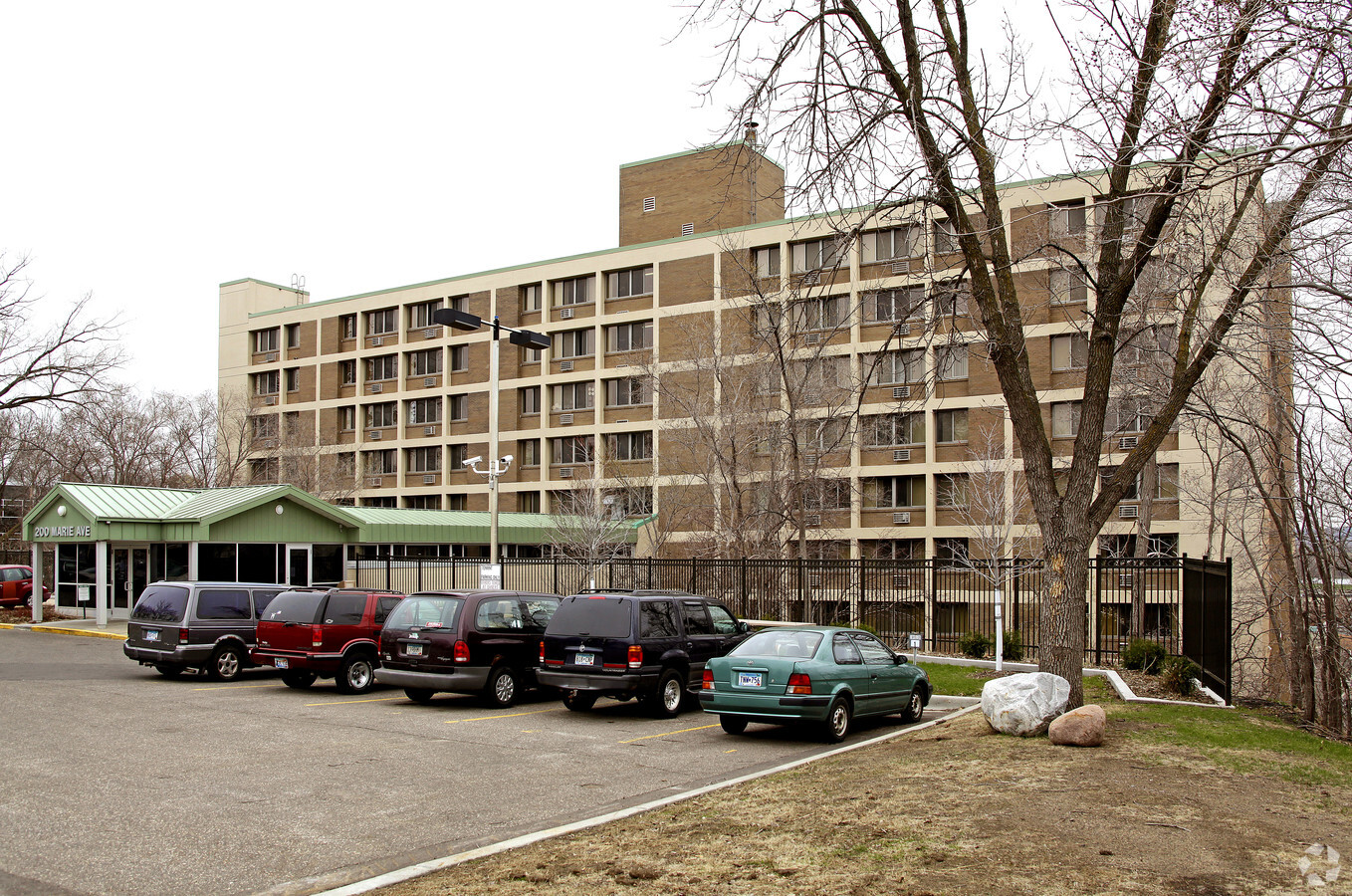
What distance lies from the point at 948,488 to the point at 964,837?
38688 mm

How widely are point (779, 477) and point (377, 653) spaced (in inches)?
809

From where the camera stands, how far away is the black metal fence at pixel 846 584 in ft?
72.2

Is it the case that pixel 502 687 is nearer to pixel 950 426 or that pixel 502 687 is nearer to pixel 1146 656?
pixel 1146 656

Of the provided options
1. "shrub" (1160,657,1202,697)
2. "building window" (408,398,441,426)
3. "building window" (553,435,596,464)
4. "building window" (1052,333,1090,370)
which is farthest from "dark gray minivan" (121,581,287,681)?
"building window" (408,398,441,426)

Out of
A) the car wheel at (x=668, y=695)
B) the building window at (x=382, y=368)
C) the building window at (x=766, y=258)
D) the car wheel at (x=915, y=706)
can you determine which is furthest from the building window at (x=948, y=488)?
the building window at (x=382, y=368)

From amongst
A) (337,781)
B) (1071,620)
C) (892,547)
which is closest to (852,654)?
(1071,620)

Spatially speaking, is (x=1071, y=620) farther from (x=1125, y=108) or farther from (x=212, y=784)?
(x=212, y=784)

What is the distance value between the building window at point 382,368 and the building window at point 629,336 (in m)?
14.8

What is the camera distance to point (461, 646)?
602 inches

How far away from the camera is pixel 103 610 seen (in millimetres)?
30703

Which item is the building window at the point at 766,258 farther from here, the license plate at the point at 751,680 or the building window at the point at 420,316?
the license plate at the point at 751,680

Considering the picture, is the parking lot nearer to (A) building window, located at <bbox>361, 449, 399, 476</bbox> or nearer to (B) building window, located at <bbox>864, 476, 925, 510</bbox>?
(B) building window, located at <bbox>864, 476, 925, 510</bbox>

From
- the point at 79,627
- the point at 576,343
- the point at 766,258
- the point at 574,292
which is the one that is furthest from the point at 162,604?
the point at 574,292

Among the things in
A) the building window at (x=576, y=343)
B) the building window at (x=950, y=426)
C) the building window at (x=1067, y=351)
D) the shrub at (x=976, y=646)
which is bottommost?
the shrub at (x=976, y=646)
